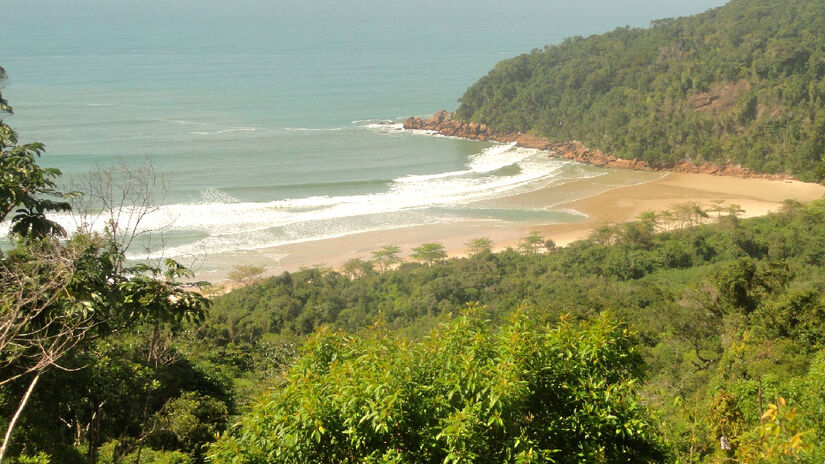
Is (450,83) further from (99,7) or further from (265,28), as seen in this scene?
(99,7)

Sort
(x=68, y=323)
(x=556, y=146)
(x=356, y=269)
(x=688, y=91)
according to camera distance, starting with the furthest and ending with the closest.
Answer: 1. (x=556, y=146)
2. (x=688, y=91)
3. (x=356, y=269)
4. (x=68, y=323)

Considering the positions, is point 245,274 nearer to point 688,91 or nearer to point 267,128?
point 267,128

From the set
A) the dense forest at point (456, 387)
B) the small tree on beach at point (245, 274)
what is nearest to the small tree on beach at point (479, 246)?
the small tree on beach at point (245, 274)

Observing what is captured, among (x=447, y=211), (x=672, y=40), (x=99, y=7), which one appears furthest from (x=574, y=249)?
(x=99, y=7)

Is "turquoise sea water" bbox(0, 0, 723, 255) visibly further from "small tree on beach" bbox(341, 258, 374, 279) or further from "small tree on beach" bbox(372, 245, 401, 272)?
"small tree on beach" bbox(341, 258, 374, 279)

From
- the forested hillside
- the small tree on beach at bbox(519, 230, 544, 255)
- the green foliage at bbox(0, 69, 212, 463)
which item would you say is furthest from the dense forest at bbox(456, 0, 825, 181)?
the green foliage at bbox(0, 69, 212, 463)

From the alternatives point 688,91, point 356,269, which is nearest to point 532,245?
point 356,269

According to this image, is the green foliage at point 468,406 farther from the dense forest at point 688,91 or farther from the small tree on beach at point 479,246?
the dense forest at point 688,91

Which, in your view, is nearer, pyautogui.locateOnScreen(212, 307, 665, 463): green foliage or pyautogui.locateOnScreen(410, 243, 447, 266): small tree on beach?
pyautogui.locateOnScreen(212, 307, 665, 463): green foliage
